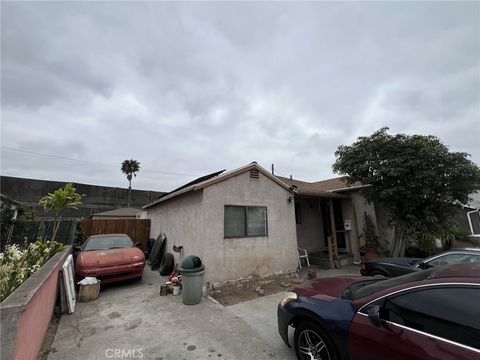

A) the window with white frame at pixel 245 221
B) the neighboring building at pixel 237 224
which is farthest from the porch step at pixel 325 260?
the window with white frame at pixel 245 221

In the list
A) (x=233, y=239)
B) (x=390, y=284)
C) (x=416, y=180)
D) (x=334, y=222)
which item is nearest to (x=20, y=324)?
(x=390, y=284)

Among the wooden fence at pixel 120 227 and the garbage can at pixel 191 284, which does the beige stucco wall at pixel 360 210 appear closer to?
the garbage can at pixel 191 284

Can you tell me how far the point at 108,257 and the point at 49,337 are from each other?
2.75 m

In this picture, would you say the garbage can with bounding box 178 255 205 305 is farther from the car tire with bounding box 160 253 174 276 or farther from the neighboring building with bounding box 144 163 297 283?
the car tire with bounding box 160 253 174 276

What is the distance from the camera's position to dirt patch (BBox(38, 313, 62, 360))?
3392 mm

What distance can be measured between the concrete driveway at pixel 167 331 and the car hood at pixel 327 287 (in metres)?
0.97

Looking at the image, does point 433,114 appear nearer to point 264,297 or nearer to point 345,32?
point 345,32

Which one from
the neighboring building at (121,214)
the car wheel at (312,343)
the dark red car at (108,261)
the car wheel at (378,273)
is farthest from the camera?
the neighboring building at (121,214)

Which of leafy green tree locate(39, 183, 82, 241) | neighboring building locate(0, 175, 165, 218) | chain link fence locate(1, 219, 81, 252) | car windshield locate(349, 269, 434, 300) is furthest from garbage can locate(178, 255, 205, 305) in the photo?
neighboring building locate(0, 175, 165, 218)

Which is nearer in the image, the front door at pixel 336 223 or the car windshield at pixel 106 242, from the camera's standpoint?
the car windshield at pixel 106 242

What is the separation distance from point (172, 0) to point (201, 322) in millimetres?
7534

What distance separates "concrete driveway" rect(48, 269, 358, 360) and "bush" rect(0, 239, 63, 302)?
125 cm

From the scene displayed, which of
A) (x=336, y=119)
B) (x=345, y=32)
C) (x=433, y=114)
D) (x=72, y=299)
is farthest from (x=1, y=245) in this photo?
(x=433, y=114)

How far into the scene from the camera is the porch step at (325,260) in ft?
30.3
